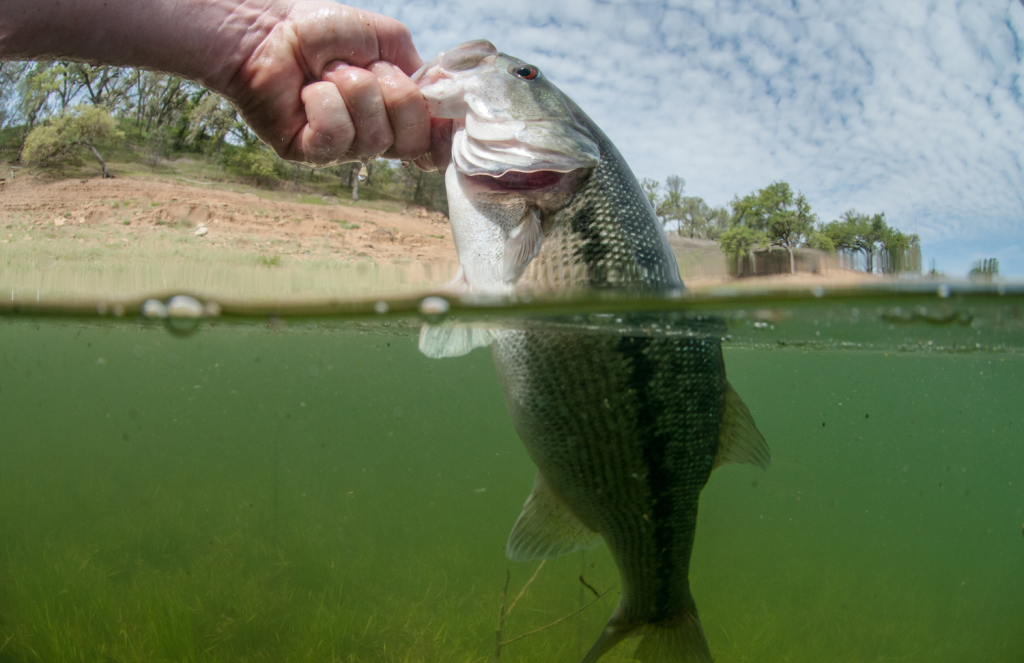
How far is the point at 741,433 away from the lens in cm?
237

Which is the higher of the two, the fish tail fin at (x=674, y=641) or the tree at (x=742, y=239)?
the tree at (x=742, y=239)

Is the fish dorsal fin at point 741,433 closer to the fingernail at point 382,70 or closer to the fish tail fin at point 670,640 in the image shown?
the fish tail fin at point 670,640

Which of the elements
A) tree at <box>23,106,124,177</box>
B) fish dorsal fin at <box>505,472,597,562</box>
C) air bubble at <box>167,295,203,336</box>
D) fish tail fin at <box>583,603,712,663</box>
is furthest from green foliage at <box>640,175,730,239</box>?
tree at <box>23,106,124,177</box>

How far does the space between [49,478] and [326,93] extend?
5224mm

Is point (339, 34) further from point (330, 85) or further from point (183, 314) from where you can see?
point (183, 314)

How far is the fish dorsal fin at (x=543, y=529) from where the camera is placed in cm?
242

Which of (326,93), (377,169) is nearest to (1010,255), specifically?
(326,93)

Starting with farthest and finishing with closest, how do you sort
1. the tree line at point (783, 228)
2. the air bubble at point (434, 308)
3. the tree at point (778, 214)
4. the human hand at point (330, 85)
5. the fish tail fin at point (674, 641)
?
the tree at point (778, 214)
the air bubble at point (434, 308)
the tree line at point (783, 228)
the fish tail fin at point (674, 641)
the human hand at point (330, 85)

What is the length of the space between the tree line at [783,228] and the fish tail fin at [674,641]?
188cm

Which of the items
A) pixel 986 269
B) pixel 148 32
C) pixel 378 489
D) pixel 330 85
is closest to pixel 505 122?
pixel 330 85

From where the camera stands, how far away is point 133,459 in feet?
16.2

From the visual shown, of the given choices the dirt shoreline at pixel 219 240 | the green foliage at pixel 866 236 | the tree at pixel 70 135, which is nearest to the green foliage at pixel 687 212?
the dirt shoreline at pixel 219 240

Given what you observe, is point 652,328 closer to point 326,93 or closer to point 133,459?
point 326,93

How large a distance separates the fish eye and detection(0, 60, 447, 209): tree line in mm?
1529
